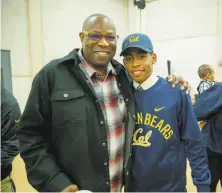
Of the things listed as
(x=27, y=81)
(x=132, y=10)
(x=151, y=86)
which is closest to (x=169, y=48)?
(x=132, y=10)

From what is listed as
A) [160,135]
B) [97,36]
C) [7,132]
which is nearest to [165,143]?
[160,135]

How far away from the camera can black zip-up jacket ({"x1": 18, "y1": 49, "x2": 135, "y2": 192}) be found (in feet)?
3.53

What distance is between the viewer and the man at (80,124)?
3.54ft

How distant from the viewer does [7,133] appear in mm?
1492

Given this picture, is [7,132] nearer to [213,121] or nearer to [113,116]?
[113,116]

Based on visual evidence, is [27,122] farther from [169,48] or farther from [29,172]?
[169,48]

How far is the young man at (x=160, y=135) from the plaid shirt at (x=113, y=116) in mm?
90

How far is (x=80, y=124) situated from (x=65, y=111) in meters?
0.10

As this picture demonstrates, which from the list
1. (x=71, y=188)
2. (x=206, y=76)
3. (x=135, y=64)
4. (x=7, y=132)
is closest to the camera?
(x=71, y=188)

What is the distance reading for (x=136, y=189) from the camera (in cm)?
129

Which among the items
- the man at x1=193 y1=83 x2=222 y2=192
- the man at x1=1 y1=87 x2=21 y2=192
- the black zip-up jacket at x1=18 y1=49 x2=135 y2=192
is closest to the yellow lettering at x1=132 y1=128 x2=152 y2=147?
the black zip-up jacket at x1=18 y1=49 x2=135 y2=192

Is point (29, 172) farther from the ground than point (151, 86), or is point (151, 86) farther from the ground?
point (151, 86)

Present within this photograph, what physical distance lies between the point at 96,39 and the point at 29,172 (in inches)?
29.7

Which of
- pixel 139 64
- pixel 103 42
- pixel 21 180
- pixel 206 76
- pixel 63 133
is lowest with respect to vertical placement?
pixel 21 180
